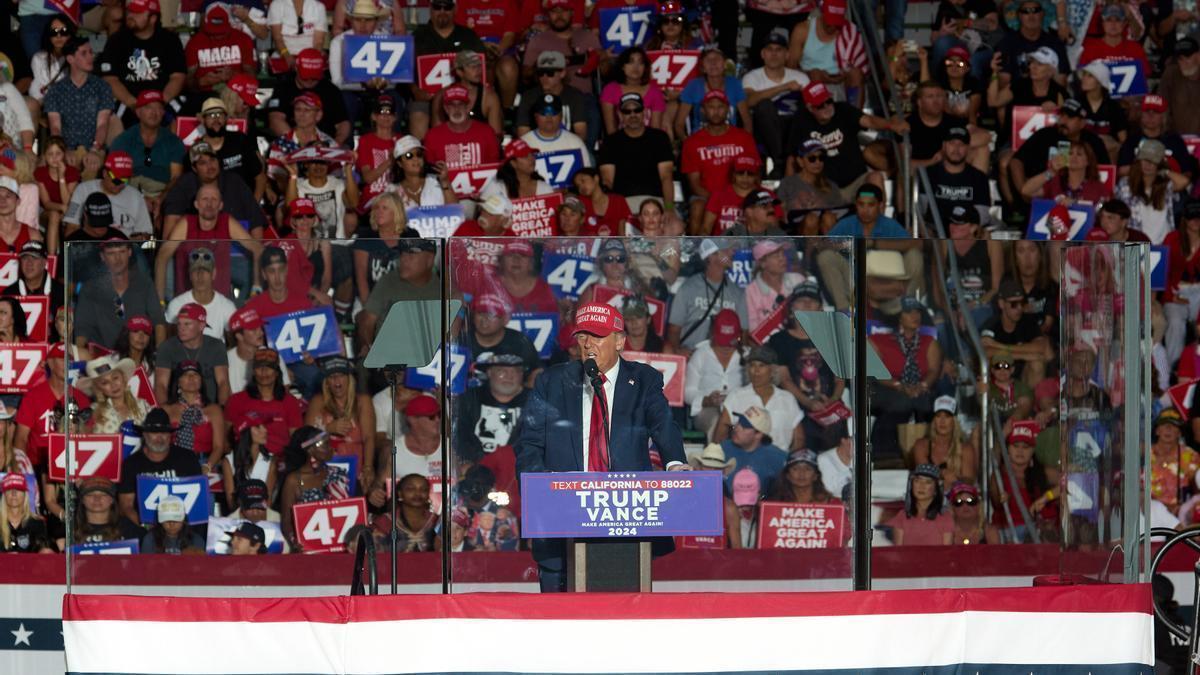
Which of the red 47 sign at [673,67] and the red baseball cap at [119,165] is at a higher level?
the red 47 sign at [673,67]

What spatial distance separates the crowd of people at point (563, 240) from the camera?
718cm

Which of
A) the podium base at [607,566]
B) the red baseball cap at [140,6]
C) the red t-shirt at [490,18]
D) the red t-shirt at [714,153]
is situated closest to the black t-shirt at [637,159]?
the red t-shirt at [714,153]

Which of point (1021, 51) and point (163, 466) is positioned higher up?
point (1021, 51)

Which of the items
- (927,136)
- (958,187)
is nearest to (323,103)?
(927,136)

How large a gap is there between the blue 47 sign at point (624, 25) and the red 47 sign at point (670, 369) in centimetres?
832

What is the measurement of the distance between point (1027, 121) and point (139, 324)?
9.61 metres

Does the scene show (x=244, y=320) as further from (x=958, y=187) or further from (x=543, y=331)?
(x=958, y=187)

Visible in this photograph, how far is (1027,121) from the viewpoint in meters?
14.9

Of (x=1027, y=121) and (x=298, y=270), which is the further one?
(x=1027, y=121)

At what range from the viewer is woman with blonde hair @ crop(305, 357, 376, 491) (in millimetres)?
7297

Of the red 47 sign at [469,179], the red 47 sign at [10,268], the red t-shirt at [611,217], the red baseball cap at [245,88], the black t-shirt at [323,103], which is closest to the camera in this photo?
the red 47 sign at [10,268]

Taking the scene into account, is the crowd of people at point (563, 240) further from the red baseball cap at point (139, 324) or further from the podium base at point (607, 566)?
the podium base at point (607, 566)

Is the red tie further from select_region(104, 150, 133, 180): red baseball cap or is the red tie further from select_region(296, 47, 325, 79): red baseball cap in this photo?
select_region(296, 47, 325, 79): red baseball cap

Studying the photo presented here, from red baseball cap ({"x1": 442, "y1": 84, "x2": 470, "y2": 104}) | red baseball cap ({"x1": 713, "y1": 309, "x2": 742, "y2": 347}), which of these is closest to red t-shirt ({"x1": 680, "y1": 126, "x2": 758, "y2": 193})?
red baseball cap ({"x1": 442, "y1": 84, "x2": 470, "y2": 104})
